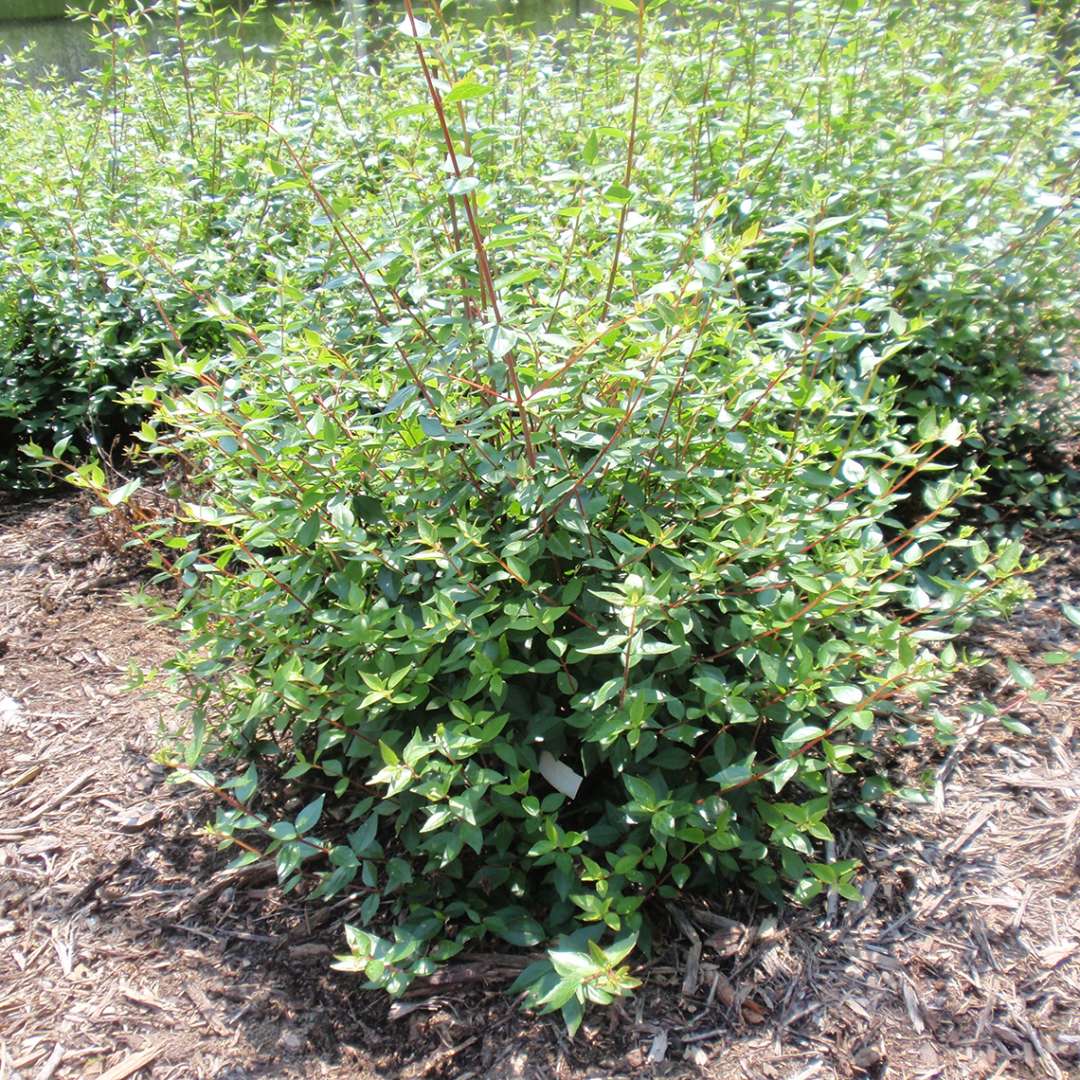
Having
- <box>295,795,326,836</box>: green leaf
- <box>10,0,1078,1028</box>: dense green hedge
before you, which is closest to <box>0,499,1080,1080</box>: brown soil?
<box>10,0,1078,1028</box>: dense green hedge

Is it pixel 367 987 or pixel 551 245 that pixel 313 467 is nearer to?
pixel 551 245

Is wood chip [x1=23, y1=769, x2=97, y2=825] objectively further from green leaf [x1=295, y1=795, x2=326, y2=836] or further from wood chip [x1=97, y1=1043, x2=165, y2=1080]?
green leaf [x1=295, y1=795, x2=326, y2=836]

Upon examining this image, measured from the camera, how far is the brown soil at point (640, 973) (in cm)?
194

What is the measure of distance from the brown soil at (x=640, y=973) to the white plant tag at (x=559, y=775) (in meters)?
0.39

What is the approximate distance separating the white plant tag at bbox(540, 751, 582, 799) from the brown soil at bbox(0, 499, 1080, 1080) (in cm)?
39

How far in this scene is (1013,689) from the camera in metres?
2.73

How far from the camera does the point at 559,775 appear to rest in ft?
6.95

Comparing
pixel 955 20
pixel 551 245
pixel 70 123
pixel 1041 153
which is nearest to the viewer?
pixel 551 245

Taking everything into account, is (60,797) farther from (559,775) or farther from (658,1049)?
(658,1049)

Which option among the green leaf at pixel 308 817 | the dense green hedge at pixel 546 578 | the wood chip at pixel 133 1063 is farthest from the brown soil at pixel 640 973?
the green leaf at pixel 308 817

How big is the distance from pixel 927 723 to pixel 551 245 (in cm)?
161

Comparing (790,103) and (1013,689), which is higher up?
(790,103)

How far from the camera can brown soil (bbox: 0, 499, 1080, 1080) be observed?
1.94 meters

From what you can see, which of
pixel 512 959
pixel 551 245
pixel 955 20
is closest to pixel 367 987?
pixel 512 959
